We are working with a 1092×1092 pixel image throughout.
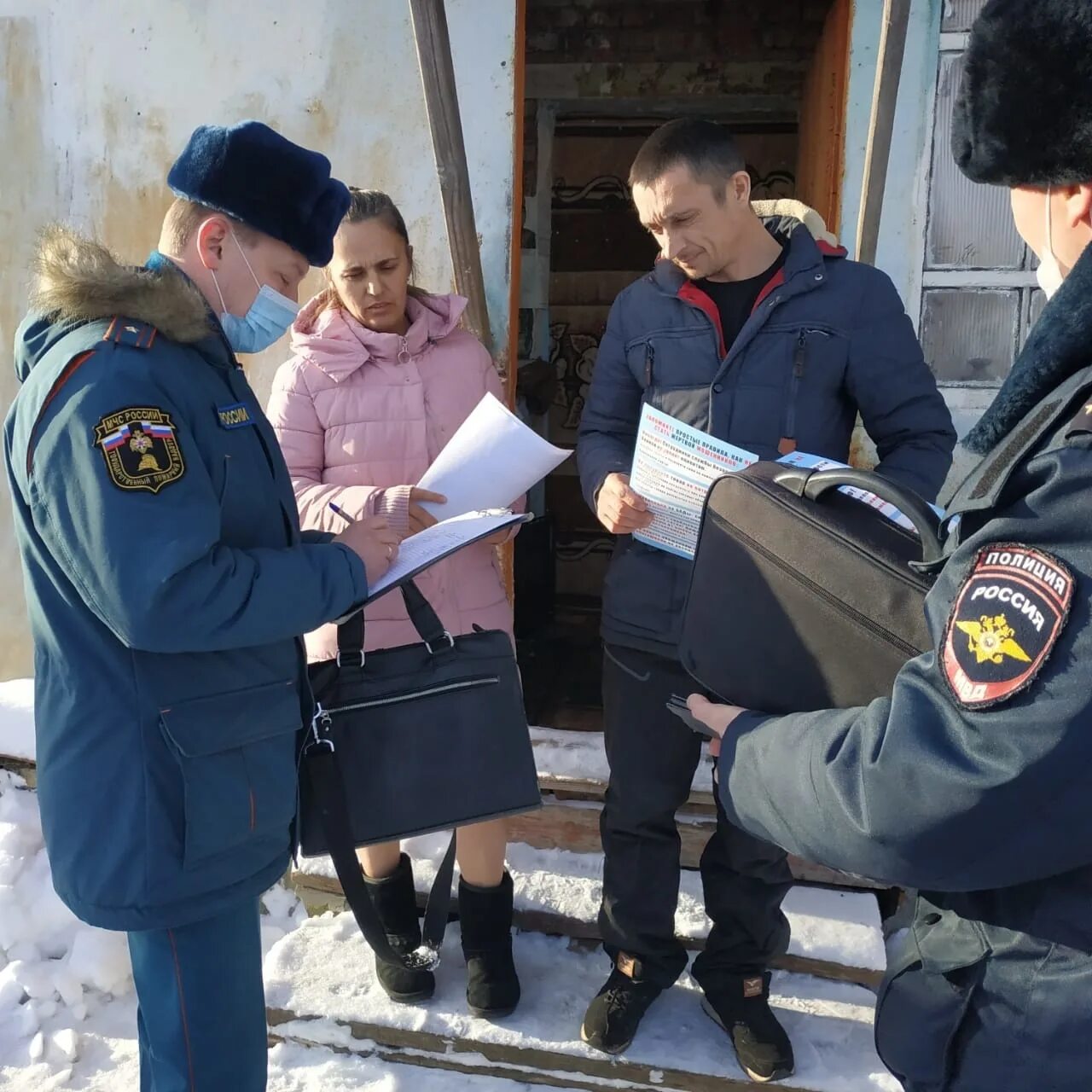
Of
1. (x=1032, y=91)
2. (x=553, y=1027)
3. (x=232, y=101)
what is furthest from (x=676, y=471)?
(x=232, y=101)

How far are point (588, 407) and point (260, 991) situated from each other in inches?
54.5

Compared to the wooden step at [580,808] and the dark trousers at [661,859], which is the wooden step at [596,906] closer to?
the wooden step at [580,808]

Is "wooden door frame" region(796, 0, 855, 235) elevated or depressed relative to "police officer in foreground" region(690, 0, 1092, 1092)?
elevated

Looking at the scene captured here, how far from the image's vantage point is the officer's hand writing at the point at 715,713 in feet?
3.71

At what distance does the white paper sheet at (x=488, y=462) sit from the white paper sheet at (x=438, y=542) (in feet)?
0.55

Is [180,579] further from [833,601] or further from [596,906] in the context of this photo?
[596,906]

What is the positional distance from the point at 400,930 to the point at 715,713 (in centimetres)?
151

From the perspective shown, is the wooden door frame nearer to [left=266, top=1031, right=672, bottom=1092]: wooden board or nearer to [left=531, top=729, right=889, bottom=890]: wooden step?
[left=531, top=729, right=889, bottom=890]: wooden step

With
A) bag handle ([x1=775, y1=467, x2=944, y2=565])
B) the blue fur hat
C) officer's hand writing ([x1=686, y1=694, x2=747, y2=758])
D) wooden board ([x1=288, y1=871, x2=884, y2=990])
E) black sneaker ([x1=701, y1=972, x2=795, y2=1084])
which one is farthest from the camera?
wooden board ([x1=288, y1=871, x2=884, y2=990])

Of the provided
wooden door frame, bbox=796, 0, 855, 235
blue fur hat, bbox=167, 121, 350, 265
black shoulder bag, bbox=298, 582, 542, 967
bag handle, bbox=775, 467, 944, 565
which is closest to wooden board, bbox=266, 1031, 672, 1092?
black shoulder bag, bbox=298, 582, 542, 967

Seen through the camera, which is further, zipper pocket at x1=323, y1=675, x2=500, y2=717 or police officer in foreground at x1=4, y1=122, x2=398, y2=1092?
zipper pocket at x1=323, y1=675, x2=500, y2=717

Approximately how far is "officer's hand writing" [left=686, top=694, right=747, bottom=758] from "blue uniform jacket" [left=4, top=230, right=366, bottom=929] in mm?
603

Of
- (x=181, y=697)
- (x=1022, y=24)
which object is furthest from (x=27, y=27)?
(x=1022, y=24)

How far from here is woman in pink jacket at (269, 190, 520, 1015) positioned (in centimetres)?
216
